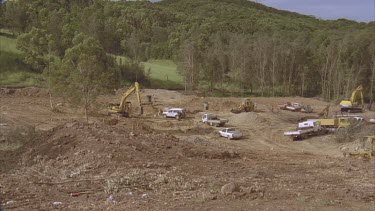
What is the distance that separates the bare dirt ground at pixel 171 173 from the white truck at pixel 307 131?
1.91 feet

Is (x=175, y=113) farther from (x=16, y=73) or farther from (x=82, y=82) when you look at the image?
(x=16, y=73)

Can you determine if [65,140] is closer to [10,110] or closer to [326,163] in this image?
[326,163]

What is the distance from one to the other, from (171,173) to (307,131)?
15296 millimetres

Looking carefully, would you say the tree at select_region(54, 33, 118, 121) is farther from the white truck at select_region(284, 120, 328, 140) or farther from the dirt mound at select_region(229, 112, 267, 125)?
the white truck at select_region(284, 120, 328, 140)

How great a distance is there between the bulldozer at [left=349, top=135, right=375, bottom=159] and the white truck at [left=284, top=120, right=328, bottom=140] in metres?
4.01

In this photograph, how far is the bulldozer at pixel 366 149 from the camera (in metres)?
20.8

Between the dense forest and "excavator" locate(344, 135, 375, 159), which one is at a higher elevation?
the dense forest

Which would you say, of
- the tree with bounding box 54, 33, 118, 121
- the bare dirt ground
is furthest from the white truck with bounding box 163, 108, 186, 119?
the bare dirt ground

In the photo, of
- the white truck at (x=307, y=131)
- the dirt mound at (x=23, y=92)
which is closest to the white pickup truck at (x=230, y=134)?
the white truck at (x=307, y=131)

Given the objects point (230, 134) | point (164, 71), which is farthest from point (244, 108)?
point (164, 71)

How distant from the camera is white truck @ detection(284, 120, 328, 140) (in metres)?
26.8

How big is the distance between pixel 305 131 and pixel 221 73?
27.1 m

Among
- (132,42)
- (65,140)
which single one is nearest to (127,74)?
(132,42)

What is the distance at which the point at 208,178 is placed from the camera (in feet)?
46.2
